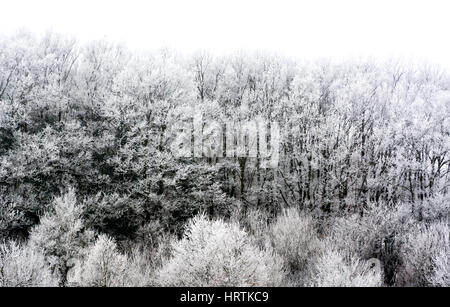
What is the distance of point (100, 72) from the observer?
88.1 ft

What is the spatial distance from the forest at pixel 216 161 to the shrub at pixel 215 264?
144 mm

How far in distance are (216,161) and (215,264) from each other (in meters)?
16.5

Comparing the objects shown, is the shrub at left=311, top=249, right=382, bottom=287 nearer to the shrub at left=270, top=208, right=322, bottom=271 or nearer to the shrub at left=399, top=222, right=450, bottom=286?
the shrub at left=399, top=222, right=450, bottom=286

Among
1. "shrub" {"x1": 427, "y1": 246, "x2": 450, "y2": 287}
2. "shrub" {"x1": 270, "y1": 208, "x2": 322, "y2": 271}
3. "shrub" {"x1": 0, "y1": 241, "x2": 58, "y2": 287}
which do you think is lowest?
"shrub" {"x1": 270, "y1": 208, "x2": 322, "y2": 271}

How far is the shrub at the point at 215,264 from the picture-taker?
1200 cm

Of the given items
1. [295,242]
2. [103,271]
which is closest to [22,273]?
[103,271]

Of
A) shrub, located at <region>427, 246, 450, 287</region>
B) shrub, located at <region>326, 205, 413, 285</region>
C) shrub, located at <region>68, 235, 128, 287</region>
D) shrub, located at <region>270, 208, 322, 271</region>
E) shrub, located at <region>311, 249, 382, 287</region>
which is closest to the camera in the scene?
shrub, located at <region>311, 249, 382, 287</region>

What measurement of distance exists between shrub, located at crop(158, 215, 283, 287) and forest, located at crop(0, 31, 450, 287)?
144 mm

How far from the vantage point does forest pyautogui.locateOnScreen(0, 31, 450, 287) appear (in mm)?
16891

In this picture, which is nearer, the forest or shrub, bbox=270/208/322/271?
the forest

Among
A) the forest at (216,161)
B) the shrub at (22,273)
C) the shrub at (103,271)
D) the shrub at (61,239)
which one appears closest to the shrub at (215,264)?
the forest at (216,161)

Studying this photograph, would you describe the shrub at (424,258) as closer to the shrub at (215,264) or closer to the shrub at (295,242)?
the shrub at (295,242)

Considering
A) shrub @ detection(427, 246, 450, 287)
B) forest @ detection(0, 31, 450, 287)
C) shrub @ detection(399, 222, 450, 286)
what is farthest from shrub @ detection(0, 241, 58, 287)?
shrub @ detection(399, 222, 450, 286)

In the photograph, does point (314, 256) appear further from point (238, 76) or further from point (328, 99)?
point (238, 76)
